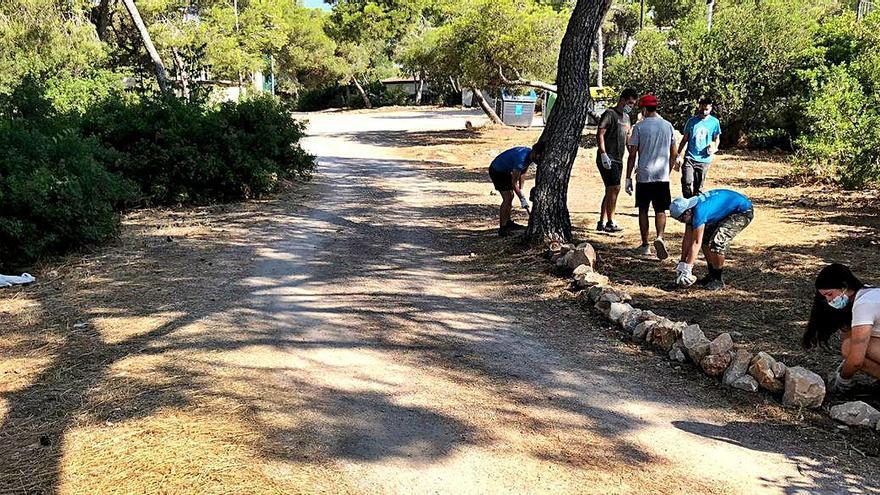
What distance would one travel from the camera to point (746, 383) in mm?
4082

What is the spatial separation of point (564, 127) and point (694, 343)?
140 inches

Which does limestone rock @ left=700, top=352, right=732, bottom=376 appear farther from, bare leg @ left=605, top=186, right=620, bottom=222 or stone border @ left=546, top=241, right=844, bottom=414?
bare leg @ left=605, top=186, right=620, bottom=222

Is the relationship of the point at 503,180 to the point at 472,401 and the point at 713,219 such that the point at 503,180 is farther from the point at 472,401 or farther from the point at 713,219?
the point at 472,401

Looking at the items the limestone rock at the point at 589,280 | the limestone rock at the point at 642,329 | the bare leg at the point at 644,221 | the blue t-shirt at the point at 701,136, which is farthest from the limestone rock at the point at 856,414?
the blue t-shirt at the point at 701,136

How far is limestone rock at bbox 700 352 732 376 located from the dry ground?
0.57 m

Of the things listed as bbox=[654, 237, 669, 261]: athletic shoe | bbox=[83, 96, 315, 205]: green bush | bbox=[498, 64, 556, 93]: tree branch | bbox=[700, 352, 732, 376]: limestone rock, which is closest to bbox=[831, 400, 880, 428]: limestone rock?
bbox=[700, 352, 732, 376]: limestone rock

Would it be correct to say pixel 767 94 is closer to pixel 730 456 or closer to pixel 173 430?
pixel 730 456

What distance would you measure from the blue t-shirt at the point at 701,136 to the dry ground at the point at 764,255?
92 cm

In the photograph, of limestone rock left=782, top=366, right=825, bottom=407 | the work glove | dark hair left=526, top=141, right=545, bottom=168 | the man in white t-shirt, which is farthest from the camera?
dark hair left=526, top=141, right=545, bottom=168

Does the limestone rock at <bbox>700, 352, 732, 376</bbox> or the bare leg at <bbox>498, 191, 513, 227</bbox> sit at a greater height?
the bare leg at <bbox>498, 191, 513, 227</bbox>

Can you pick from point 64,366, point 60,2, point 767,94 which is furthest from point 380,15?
point 64,366

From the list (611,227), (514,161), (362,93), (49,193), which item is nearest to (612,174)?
(611,227)

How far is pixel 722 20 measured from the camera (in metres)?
17.7

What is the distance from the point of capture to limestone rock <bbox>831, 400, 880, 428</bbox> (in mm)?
3580
